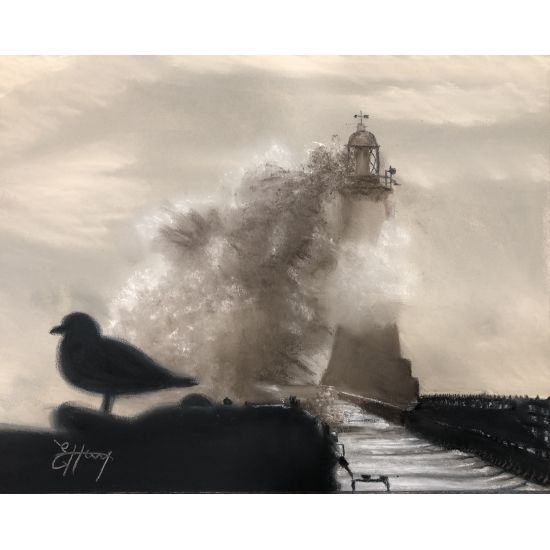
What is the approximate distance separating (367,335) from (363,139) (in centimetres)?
99

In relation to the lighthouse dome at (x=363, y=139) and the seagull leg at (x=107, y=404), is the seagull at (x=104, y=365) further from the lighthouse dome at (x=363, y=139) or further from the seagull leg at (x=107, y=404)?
the lighthouse dome at (x=363, y=139)

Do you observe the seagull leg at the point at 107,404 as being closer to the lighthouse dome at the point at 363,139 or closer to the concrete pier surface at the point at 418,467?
the concrete pier surface at the point at 418,467

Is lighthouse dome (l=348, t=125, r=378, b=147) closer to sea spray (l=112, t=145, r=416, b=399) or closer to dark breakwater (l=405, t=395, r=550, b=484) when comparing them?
sea spray (l=112, t=145, r=416, b=399)

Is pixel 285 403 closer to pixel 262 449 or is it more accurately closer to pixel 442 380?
pixel 262 449

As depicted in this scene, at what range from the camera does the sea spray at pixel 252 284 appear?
13.1 ft

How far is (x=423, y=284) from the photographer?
160 inches

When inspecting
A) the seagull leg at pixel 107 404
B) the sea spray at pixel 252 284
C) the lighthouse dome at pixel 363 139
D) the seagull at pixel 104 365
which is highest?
the lighthouse dome at pixel 363 139

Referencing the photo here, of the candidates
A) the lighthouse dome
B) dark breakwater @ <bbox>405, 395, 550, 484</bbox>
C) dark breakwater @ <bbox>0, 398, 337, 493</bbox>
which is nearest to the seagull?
dark breakwater @ <bbox>0, 398, 337, 493</bbox>

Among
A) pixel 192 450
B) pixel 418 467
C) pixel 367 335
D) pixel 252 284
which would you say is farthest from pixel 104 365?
pixel 418 467

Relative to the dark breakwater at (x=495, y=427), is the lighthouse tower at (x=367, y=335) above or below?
above

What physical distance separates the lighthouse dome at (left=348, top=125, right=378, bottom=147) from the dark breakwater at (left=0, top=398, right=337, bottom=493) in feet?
4.41

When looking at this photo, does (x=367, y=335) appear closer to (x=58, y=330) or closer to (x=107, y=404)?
(x=107, y=404)

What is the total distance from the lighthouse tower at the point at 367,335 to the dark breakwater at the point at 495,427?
0.14 meters

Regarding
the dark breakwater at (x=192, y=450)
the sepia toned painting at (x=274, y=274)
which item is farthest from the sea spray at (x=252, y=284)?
the dark breakwater at (x=192, y=450)
